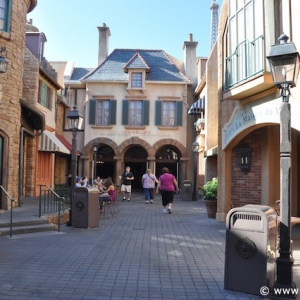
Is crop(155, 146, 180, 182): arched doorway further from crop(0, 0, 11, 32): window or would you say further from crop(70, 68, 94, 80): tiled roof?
crop(0, 0, 11, 32): window

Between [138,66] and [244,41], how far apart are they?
52.4 ft

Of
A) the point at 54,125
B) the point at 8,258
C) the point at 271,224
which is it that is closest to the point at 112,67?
the point at 54,125

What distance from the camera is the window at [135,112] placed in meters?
24.6

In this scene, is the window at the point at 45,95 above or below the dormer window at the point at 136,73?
below

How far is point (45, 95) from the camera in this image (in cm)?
1880

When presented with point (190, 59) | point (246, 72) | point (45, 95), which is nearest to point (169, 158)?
point (190, 59)

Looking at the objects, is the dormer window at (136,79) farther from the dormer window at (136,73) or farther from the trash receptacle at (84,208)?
the trash receptacle at (84,208)

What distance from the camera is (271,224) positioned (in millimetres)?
4816

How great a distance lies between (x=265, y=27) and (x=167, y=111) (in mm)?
→ 16623

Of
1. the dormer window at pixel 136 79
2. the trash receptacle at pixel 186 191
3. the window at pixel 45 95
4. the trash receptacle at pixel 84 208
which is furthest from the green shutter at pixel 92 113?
the trash receptacle at pixel 84 208

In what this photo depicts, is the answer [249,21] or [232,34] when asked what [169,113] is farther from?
[249,21]

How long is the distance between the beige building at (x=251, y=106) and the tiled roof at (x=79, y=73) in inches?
659

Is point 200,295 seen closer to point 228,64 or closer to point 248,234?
point 248,234

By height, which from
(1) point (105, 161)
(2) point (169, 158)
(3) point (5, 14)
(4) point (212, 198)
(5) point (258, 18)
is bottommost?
(4) point (212, 198)
